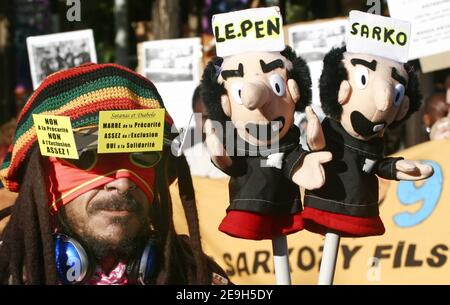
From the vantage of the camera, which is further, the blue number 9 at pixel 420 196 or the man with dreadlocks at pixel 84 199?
the blue number 9 at pixel 420 196

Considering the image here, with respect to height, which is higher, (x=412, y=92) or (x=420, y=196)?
(x=412, y=92)

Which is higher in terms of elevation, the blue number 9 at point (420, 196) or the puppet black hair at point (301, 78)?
the puppet black hair at point (301, 78)

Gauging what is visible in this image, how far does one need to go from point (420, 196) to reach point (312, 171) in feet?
5.20

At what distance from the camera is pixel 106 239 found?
92.4 inches

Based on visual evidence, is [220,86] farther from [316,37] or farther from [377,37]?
[316,37]

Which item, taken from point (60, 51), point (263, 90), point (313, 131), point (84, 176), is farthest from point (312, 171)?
point (60, 51)

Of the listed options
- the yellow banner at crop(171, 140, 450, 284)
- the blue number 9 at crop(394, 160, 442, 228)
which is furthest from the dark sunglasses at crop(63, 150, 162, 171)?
the blue number 9 at crop(394, 160, 442, 228)

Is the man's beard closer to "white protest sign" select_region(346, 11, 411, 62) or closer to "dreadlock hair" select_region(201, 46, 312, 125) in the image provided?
"dreadlock hair" select_region(201, 46, 312, 125)

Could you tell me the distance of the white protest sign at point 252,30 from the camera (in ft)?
7.39

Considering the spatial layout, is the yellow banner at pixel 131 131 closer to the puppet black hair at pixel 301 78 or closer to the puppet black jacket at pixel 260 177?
the puppet black jacket at pixel 260 177

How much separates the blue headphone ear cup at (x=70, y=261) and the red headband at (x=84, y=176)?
0.11 meters

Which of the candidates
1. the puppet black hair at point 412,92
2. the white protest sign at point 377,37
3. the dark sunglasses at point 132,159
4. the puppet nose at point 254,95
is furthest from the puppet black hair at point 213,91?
the puppet black hair at point 412,92

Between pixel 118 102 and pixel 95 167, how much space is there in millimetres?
175

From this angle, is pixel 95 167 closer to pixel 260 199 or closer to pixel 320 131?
pixel 260 199
